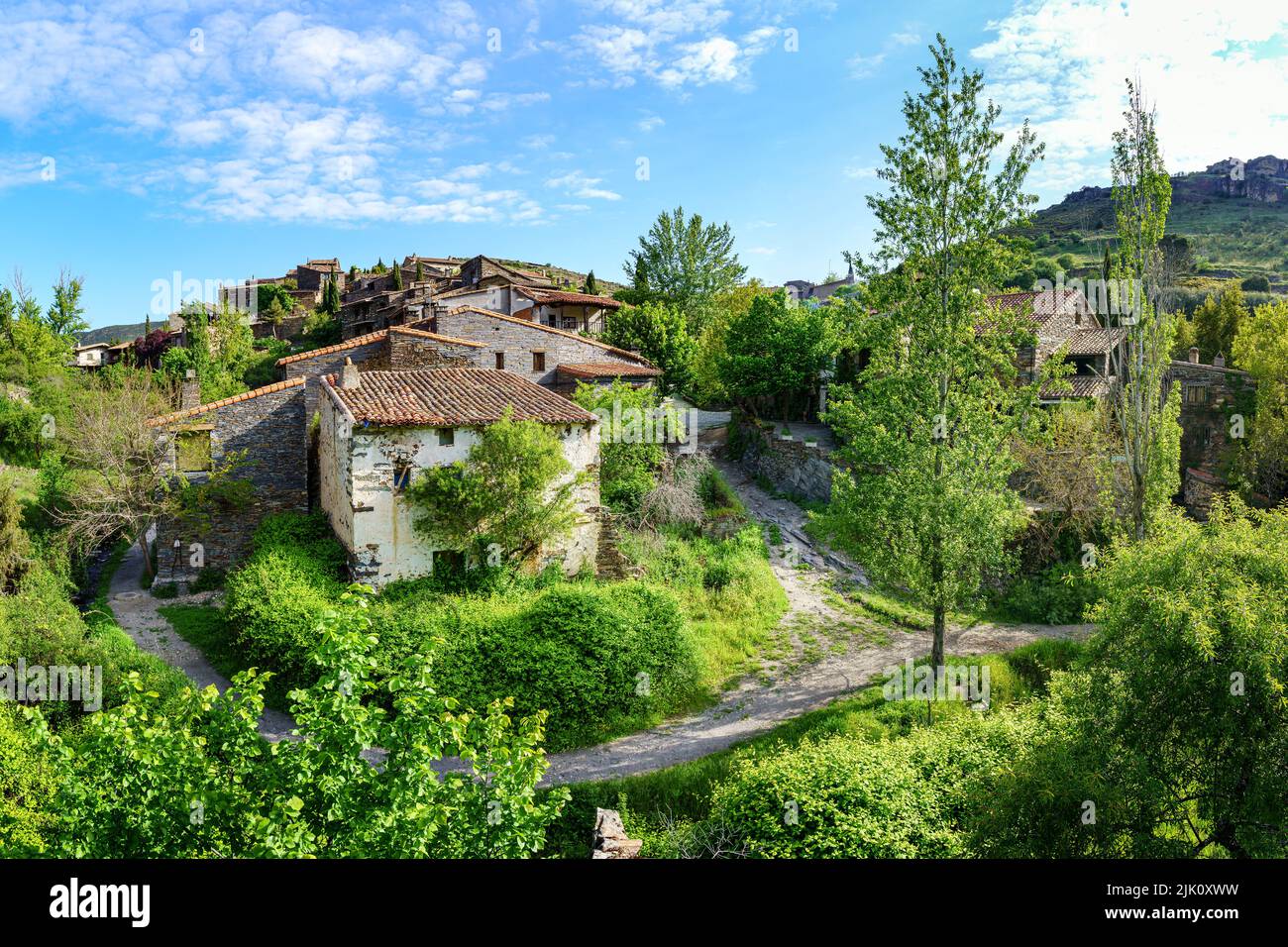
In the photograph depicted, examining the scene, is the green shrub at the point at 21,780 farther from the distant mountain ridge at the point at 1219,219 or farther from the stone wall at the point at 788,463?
the distant mountain ridge at the point at 1219,219

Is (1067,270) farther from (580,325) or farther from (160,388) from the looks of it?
(160,388)

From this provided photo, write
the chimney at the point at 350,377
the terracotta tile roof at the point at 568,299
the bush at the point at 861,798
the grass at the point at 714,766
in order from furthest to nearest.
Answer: the terracotta tile roof at the point at 568,299 → the chimney at the point at 350,377 → the grass at the point at 714,766 → the bush at the point at 861,798

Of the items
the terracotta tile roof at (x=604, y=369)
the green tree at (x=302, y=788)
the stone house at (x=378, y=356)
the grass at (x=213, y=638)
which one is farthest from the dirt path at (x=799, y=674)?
the stone house at (x=378, y=356)

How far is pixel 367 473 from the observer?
1969 centimetres

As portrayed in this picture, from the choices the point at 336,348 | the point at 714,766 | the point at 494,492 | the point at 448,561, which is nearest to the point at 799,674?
the point at 714,766

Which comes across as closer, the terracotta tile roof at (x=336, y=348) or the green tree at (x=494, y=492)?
the green tree at (x=494, y=492)

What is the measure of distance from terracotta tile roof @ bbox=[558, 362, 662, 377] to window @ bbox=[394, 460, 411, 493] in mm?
11822

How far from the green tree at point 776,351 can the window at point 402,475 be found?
1976 centimetres

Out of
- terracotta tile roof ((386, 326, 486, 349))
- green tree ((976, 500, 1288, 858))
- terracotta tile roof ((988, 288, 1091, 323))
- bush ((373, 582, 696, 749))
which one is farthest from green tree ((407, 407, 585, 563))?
terracotta tile roof ((988, 288, 1091, 323))

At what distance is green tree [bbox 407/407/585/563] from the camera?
20000 millimetres

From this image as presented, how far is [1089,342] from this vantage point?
1363 inches

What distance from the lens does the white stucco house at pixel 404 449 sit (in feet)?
64.6

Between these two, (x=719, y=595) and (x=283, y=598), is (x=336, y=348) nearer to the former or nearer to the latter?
(x=283, y=598)
